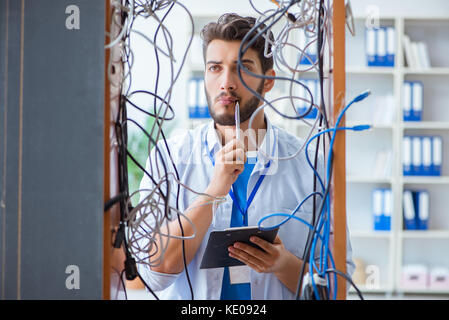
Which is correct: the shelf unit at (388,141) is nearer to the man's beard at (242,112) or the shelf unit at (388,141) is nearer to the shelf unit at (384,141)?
the shelf unit at (384,141)

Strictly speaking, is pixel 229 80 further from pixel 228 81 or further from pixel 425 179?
pixel 425 179

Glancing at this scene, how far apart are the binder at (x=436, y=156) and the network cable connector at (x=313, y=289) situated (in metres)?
3.12

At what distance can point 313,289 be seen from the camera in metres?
0.87

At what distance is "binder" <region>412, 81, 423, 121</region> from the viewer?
373cm

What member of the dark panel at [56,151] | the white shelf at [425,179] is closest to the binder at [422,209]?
the white shelf at [425,179]

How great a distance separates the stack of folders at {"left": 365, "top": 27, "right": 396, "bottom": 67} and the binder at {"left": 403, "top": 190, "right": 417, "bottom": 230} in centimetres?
107

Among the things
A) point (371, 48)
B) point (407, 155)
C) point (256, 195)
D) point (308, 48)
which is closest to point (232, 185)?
point (256, 195)

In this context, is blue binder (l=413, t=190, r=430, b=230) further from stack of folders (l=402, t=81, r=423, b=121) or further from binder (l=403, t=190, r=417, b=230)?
stack of folders (l=402, t=81, r=423, b=121)

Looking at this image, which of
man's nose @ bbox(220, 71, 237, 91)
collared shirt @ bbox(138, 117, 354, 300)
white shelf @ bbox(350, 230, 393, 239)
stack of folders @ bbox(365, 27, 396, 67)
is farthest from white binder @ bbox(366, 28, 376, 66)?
man's nose @ bbox(220, 71, 237, 91)

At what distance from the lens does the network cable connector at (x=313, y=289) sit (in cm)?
87

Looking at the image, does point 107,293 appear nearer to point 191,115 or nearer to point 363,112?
point 191,115

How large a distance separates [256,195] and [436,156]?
277cm

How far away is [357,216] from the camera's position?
3.91 m
